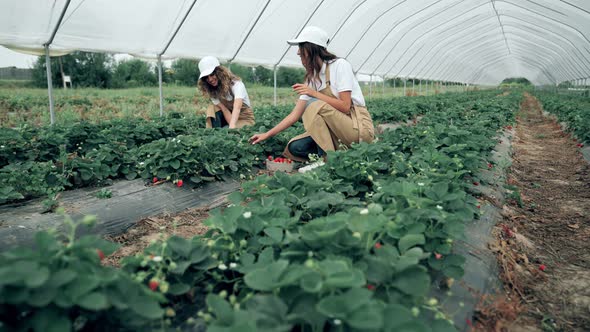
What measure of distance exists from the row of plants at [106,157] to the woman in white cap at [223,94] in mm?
555

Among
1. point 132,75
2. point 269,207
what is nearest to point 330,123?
point 269,207

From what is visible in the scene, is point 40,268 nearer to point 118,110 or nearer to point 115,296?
point 115,296

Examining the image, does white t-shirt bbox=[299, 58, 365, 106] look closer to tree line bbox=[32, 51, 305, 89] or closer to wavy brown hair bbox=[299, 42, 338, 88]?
wavy brown hair bbox=[299, 42, 338, 88]

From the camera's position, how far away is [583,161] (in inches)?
231

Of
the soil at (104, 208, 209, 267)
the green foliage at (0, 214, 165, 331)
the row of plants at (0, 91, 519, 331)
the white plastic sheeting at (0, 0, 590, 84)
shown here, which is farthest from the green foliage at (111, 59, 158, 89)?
the green foliage at (0, 214, 165, 331)

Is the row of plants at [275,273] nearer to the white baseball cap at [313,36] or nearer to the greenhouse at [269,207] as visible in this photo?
the greenhouse at [269,207]

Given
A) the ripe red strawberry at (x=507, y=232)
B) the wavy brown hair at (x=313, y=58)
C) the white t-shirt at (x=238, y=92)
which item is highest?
the wavy brown hair at (x=313, y=58)

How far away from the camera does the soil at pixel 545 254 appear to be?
2.00 metres

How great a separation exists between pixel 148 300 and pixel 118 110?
40.6 ft

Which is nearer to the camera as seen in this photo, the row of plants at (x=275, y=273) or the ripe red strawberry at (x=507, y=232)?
the row of plants at (x=275, y=273)


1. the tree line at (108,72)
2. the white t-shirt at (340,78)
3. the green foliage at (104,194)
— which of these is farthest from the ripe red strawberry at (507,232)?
the tree line at (108,72)

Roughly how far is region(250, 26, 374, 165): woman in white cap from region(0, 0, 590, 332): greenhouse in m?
0.02

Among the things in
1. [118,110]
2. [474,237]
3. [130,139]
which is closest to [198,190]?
[130,139]

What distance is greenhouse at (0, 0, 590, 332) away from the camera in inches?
46.9
